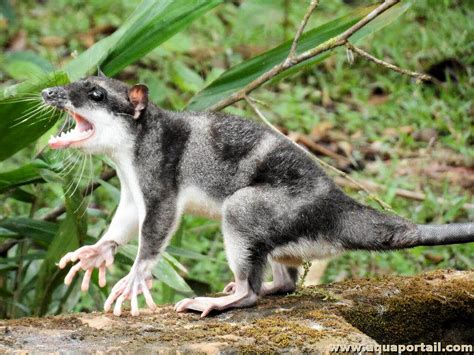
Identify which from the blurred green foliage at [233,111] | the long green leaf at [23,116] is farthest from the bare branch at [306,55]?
the long green leaf at [23,116]

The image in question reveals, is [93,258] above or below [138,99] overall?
below

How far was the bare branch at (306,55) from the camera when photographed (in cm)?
493

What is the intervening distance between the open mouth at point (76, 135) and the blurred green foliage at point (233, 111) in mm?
577

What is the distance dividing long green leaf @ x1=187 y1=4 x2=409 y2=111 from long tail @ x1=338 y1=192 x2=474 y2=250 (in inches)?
52.8

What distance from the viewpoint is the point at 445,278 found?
494cm

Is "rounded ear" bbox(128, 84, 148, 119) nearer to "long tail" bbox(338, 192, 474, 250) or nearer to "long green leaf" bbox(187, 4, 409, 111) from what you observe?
"long green leaf" bbox(187, 4, 409, 111)

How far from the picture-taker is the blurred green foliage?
559 centimetres

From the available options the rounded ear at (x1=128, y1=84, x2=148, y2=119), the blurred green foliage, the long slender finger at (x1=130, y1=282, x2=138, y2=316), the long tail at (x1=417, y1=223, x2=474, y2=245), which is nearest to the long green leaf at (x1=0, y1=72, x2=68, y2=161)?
the blurred green foliage

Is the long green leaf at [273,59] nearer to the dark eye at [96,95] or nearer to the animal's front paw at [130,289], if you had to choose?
the dark eye at [96,95]

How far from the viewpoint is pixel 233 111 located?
24.1 ft

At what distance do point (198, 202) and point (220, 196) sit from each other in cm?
14

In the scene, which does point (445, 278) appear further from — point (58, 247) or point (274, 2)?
point (274, 2)

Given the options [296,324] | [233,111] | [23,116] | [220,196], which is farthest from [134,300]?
[233,111]

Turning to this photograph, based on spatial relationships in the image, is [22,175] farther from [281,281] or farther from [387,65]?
[387,65]
